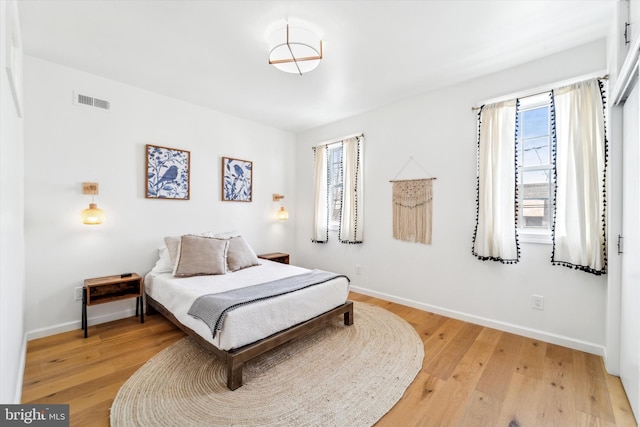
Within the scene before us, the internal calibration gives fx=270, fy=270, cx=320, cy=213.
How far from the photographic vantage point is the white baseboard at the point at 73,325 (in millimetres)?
2572

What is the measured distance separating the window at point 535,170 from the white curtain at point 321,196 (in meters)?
2.58

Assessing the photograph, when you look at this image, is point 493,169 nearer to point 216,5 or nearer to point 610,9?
point 610,9

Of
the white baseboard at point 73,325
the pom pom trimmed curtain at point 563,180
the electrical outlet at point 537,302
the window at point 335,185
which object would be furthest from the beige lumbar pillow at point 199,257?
the electrical outlet at point 537,302

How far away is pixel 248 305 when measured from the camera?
2.02 metres

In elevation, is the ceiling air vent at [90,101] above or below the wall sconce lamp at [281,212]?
above

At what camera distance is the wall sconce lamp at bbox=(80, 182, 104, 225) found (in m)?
2.72

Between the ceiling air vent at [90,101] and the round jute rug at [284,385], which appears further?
the ceiling air vent at [90,101]

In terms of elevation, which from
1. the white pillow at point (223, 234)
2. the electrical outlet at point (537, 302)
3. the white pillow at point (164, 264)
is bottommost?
the electrical outlet at point (537, 302)

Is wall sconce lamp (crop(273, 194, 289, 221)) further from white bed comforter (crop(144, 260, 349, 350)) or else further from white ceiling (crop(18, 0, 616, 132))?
white ceiling (crop(18, 0, 616, 132))

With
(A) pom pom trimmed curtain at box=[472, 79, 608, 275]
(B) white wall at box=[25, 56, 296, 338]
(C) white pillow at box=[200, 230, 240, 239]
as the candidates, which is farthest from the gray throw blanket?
(A) pom pom trimmed curtain at box=[472, 79, 608, 275]

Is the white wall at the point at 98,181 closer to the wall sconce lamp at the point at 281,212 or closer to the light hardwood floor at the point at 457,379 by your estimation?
the light hardwood floor at the point at 457,379

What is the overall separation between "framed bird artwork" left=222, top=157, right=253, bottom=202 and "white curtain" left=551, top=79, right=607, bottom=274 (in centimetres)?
377

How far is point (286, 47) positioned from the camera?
217 centimetres

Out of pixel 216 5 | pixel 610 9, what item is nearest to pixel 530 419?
pixel 610 9
